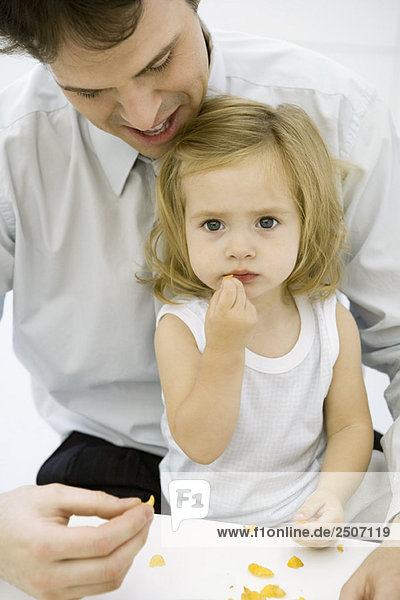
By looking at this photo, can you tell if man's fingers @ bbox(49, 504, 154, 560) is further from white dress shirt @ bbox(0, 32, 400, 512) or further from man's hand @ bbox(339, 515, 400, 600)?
white dress shirt @ bbox(0, 32, 400, 512)

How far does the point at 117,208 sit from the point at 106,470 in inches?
20.4

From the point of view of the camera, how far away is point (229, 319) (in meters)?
1.07

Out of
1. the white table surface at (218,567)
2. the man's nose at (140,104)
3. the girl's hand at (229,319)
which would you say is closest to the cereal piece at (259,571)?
the white table surface at (218,567)

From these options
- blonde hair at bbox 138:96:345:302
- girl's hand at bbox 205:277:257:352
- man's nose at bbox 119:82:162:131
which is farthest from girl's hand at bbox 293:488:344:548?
man's nose at bbox 119:82:162:131

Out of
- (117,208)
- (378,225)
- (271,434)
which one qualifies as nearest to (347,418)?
(271,434)

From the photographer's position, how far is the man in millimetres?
1319

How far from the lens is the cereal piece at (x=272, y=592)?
0.84 meters

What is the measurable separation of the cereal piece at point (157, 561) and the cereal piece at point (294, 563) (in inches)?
6.0

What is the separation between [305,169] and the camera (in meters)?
1.21

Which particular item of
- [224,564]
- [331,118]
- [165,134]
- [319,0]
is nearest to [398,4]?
[319,0]

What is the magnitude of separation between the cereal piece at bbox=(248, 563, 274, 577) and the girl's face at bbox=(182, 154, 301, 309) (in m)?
0.44

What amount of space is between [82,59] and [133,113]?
0.38ft

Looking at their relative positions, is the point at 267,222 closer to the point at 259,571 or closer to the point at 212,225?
the point at 212,225

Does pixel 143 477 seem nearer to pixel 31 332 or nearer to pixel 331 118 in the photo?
pixel 31 332
